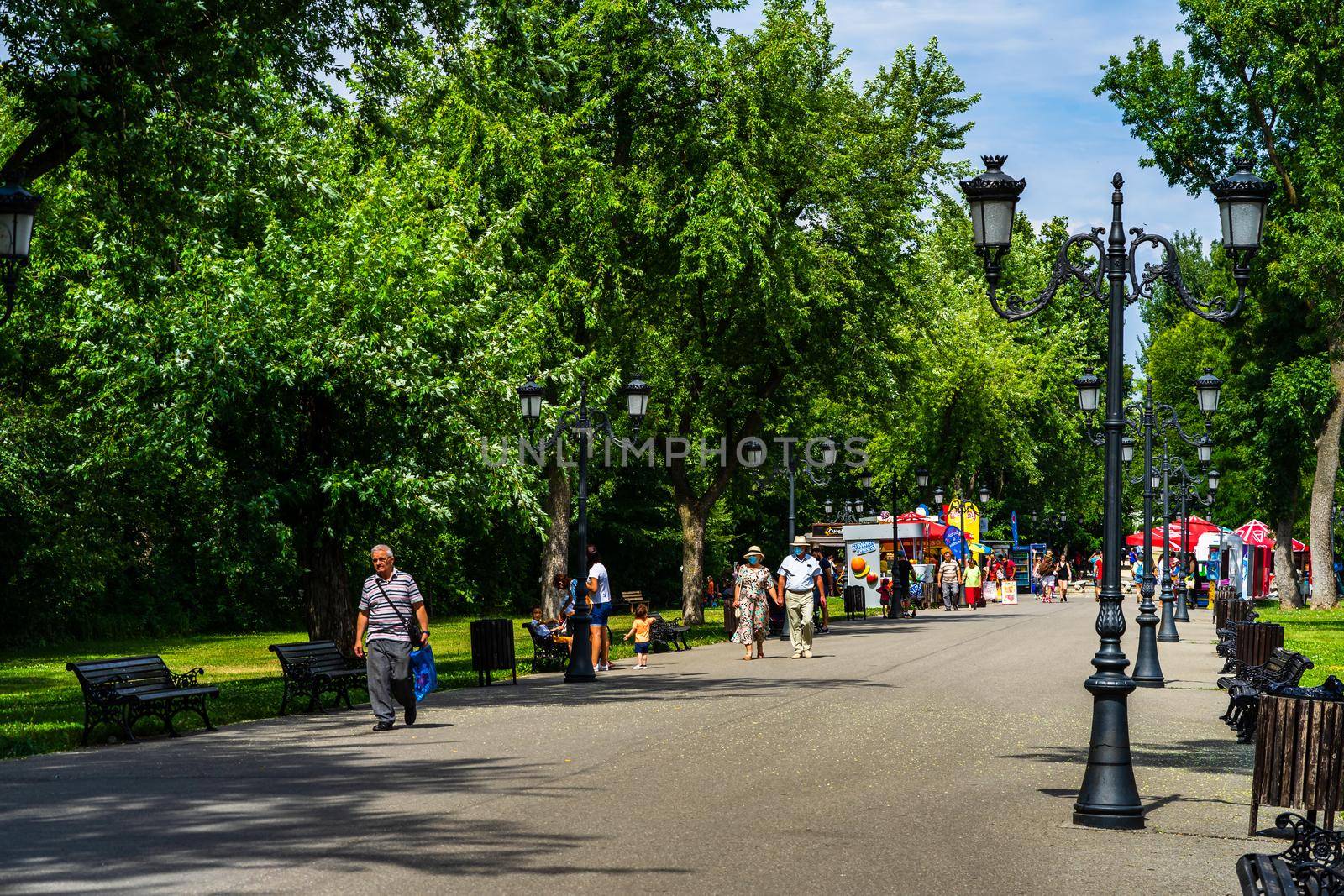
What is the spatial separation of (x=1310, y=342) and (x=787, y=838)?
38553 mm

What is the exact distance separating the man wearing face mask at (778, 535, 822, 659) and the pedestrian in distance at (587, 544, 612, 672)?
141 inches

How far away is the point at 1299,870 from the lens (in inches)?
265

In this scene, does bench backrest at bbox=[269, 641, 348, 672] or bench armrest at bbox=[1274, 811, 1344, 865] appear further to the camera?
bench backrest at bbox=[269, 641, 348, 672]

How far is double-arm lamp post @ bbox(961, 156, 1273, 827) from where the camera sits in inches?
399

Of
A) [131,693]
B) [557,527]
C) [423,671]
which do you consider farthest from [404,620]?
[557,527]

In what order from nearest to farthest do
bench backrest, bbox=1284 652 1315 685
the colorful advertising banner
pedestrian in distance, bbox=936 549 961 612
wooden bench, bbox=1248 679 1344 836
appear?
wooden bench, bbox=1248 679 1344 836 → bench backrest, bbox=1284 652 1315 685 → pedestrian in distance, bbox=936 549 961 612 → the colorful advertising banner

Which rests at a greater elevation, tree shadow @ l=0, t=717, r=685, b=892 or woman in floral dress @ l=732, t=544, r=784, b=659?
woman in floral dress @ l=732, t=544, r=784, b=659

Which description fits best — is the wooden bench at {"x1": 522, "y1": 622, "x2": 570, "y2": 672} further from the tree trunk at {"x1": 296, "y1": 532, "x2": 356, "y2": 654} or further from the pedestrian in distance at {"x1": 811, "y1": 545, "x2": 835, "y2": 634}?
the pedestrian in distance at {"x1": 811, "y1": 545, "x2": 835, "y2": 634}

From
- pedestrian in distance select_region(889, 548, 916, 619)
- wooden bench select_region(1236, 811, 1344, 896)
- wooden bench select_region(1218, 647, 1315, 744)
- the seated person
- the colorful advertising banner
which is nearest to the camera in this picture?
wooden bench select_region(1236, 811, 1344, 896)

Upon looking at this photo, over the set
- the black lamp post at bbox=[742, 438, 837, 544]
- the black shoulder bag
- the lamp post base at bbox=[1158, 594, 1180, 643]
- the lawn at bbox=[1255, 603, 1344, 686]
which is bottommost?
the lawn at bbox=[1255, 603, 1344, 686]

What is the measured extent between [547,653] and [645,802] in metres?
14.8

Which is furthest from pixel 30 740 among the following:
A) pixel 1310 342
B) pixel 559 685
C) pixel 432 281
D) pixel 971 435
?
pixel 971 435

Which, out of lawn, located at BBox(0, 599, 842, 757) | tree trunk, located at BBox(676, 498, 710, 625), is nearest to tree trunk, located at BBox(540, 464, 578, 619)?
lawn, located at BBox(0, 599, 842, 757)

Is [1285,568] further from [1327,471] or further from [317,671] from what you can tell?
[317,671]
